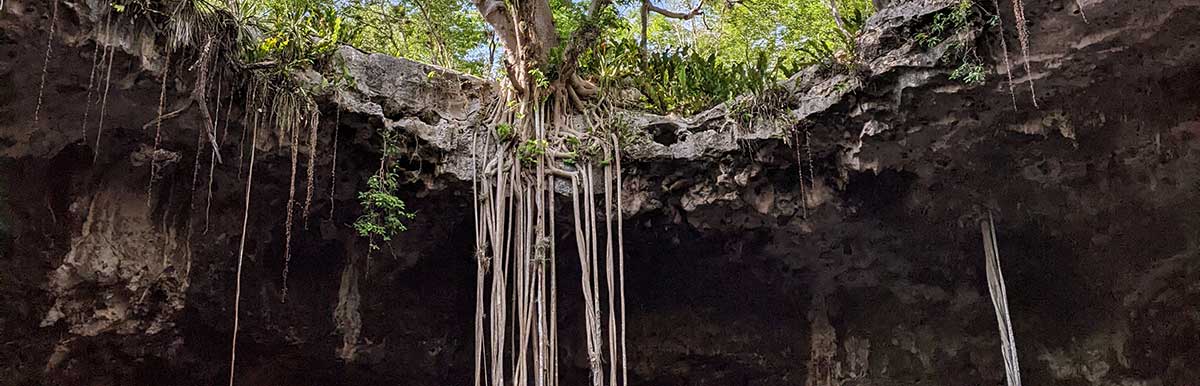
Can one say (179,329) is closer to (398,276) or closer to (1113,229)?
(398,276)

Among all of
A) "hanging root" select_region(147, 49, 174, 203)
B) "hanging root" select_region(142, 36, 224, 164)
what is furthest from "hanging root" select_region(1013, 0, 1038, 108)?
"hanging root" select_region(147, 49, 174, 203)

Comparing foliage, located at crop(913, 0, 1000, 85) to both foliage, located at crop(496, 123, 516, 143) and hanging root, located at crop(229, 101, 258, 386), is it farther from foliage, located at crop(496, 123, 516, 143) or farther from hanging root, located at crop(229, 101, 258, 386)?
hanging root, located at crop(229, 101, 258, 386)

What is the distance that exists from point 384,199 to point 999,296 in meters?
3.42

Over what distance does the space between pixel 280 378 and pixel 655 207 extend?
2380 mm

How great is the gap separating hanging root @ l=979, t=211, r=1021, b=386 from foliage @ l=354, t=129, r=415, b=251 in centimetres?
322

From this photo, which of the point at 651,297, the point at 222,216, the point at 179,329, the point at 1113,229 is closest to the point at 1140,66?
the point at 1113,229

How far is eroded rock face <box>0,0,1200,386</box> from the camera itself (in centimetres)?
329

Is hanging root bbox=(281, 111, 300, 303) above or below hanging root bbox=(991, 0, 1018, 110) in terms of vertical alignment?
below

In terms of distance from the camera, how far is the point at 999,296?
4.14m

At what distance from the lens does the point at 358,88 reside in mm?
3670

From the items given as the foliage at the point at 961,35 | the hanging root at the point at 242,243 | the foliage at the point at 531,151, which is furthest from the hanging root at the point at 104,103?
the foliage at the point at 961,35

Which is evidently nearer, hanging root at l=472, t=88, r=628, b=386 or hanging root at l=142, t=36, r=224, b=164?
hanging root at l=142, t=36, r=224, b=164

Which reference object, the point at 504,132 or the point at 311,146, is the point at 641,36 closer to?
the point at 504,132

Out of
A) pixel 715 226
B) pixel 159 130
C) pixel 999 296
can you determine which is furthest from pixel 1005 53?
pixel 159 130
